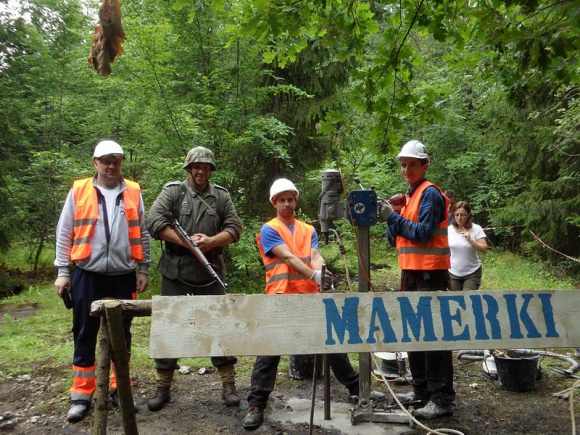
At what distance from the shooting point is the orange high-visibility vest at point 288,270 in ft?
13.0

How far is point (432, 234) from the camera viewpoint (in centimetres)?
373

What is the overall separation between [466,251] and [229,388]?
10.6 ft

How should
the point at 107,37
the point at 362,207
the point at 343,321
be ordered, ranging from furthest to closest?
1. the point at 362,207
2. the point at 107,37
3. the point at 343,321

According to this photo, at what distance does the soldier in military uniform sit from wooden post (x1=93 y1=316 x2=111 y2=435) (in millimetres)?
1604

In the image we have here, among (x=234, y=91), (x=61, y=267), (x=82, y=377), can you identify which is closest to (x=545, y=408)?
(x=82, y=377)

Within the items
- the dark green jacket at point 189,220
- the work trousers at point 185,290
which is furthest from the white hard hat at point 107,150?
the work trousers at point 185,290

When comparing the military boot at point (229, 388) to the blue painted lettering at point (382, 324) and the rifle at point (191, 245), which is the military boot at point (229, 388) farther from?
the blue painted lettering at point (382, 324)

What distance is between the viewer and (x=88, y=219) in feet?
13.1

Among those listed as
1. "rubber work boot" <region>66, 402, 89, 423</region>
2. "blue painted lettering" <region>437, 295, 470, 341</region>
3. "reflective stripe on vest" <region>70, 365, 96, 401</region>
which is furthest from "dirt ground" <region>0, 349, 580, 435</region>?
"blue painted lettering" <region>437, 295, 470, 341</region>

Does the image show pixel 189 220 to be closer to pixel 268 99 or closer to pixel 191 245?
pixel 191 245

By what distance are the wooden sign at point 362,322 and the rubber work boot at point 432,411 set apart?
5.47ft

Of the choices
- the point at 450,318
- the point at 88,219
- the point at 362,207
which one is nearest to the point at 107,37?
the point at 88,219

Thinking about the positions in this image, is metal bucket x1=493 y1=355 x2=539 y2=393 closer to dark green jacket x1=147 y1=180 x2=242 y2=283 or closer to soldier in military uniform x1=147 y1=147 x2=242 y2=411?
soldier in military uniform x1=147 y1=147 x2=242 y2=411

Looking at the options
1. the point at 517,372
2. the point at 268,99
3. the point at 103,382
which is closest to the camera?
the point at 103,382
